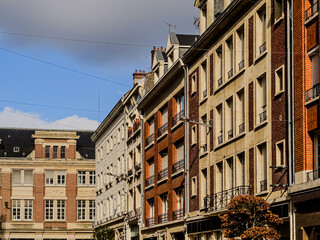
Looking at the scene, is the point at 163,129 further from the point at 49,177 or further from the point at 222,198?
the point at 49,177

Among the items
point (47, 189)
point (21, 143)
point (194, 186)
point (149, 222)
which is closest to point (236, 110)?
point (194, 186)

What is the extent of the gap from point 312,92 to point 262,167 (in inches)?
221

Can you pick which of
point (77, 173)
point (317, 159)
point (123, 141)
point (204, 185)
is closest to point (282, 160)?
point (317, 159)

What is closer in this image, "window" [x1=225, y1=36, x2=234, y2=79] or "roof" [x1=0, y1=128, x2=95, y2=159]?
"window" [x1=225, y1=36, x2=234, y2=79]

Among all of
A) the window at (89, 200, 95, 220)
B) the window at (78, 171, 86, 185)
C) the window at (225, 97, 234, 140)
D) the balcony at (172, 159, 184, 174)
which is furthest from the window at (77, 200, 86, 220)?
the window at (225, 97, 234, 140)

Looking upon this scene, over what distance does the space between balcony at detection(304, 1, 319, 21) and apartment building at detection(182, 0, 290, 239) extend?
1.82 m

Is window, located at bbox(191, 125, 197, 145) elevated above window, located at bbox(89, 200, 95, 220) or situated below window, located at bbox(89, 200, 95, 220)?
above

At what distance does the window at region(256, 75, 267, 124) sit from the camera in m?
30.3

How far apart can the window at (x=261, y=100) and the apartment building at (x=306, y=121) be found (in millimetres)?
3587

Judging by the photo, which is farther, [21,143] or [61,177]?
[21,143]

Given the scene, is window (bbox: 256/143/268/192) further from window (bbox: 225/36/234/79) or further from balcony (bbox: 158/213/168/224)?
balcony (bbox: 158/213/168/224)

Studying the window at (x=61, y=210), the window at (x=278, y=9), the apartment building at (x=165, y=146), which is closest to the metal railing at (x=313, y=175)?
the window at (x=278, y=9)

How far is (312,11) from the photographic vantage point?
1024 inches

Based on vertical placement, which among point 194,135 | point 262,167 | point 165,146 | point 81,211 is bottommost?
point 262,167
